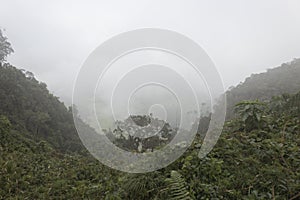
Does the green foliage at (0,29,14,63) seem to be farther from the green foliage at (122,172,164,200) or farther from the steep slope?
the green foliage at (122,172,164,200)

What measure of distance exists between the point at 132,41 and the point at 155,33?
0.30m

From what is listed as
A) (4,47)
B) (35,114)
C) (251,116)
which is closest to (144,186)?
(251,116)

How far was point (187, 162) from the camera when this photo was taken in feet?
13.2

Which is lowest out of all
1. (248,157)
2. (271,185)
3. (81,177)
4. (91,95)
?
(271,185)

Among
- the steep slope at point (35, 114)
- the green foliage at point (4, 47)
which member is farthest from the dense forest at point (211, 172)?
the green foliage at point (4, 47)

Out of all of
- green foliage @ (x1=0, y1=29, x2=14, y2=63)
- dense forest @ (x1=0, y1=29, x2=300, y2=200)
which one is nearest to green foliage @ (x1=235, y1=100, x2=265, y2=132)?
dense forest @ (x1=0, y1=29, x2=300, y2=200)

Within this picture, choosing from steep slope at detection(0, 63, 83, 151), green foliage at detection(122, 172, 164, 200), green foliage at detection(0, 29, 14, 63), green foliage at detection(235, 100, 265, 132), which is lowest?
green foliage at detection(122, 172, 164, 200)

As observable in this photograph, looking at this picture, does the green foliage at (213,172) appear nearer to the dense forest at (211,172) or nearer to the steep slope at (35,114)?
the dense forest at (211,172)

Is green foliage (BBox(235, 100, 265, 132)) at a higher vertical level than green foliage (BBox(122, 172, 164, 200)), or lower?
higher

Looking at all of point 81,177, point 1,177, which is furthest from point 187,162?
point 1,177

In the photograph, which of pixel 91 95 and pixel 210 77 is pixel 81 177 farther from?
pixel 210 77

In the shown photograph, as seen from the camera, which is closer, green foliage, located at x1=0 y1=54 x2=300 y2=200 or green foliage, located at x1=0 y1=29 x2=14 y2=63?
green foliage, located at x1=0 y1=54 x2=300 y2=200

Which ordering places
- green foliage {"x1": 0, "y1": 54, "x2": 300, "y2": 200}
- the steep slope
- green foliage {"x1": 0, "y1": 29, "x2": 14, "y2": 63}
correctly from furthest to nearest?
1. green foliage {"x1": 0, "y1": 29, "x2": 14, "y2": 63}
2. the steep slope
3. green foliage {"x1": 0, "y1": 54, "x2": 300, "y2": 200}

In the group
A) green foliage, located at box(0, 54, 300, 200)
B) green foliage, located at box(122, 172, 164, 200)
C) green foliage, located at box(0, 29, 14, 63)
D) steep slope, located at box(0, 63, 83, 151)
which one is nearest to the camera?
green foliage, located at box(0, 54, 300, 200)
